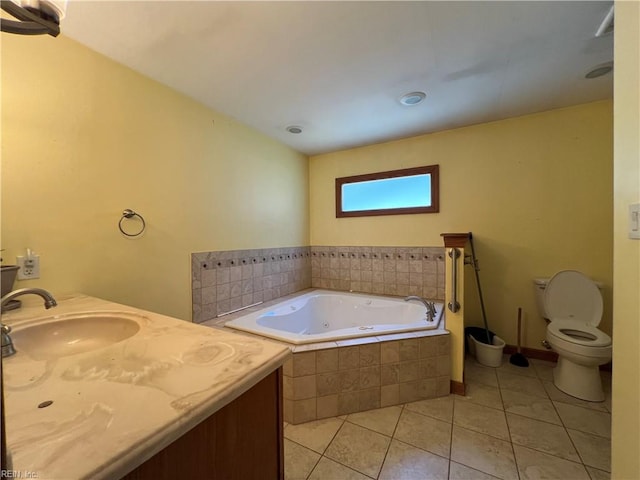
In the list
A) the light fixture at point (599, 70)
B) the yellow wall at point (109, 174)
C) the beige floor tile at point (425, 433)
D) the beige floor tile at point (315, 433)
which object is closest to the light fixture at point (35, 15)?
→ the yellow wall at point (109, 174)

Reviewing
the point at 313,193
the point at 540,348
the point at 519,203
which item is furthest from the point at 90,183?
the point at 540,348

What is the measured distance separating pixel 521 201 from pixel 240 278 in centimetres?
266

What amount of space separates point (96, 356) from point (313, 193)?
2.87m

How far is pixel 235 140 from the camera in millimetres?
2375

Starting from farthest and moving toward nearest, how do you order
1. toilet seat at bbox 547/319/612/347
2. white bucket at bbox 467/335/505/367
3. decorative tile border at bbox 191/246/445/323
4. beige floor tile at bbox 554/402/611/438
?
white bucket at bbox 467/335/505/367 < decorative tile border at bbox 191/246/445/323 < toilet seat at bbox 547/319/612/347 < beige floor tile at bbox 554/402/611/438

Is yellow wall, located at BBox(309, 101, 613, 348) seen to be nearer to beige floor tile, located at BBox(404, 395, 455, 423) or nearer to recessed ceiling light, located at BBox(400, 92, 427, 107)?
recessed ceiling light, located at BBox(400, 92, 427, 107)

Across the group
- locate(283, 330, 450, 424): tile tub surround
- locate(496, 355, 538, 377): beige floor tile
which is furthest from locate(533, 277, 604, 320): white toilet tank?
locate(283, 330, 450, 424): tile tub surround

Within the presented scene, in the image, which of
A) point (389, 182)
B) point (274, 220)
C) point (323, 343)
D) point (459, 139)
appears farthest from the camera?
point (389, 182)

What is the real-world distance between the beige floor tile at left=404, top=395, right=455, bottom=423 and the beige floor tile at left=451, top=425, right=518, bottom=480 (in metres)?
0.13

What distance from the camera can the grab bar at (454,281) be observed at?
6.23ft

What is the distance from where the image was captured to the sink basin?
99cm

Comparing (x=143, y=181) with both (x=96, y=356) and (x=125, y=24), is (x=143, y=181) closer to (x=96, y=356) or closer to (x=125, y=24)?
(x=125, y=24)

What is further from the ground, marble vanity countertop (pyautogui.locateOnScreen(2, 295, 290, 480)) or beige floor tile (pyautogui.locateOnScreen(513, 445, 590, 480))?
marble vanity countertop (pyautogui.locateOnScreen(2, 295, 290, 480))

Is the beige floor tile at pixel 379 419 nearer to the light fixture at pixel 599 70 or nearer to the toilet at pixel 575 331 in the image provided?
the toilet at pixel 575 331
